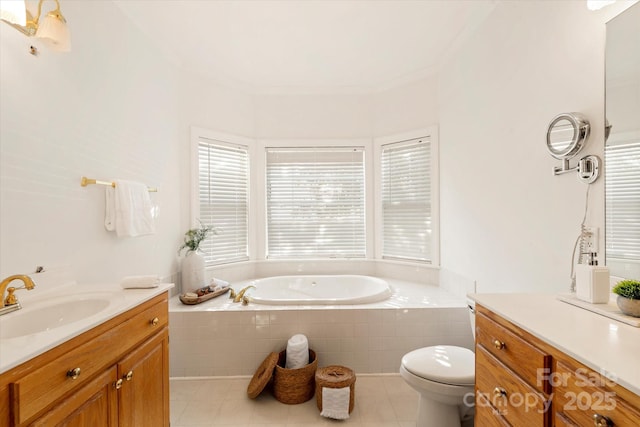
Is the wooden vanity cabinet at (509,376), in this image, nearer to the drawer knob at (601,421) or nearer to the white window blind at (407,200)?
the drawer knob at (601,421)

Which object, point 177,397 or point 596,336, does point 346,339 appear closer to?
point 177,397

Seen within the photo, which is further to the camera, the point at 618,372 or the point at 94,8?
the point at 94,8

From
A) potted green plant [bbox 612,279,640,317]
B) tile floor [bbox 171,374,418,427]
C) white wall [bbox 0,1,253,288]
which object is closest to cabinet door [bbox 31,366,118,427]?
white wall [bbox 0,1,253,288]

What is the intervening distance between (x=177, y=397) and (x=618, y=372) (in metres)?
2.35

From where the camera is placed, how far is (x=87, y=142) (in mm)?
1678

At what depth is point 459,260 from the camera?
8.20 ft

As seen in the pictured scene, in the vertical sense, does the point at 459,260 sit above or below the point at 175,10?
below

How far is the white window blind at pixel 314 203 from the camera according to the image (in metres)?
3.31

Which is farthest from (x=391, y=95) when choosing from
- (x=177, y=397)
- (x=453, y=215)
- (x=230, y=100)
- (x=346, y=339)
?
(x=177, y=397)

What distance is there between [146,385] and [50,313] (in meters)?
0.50

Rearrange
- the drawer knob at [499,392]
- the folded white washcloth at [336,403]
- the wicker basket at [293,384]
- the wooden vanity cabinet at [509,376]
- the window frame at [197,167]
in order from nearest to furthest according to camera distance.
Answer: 1. the wooden vanity cabinet at [509,376]
2. the drawer knob at [499,392]
3. the folded white washcloth at [336,403]
4. the wicker basket at [293,384]
5. the window frame at [197,167]

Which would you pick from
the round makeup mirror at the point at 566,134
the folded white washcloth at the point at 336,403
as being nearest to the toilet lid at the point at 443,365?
the folded white washcloth at the point at 336,403

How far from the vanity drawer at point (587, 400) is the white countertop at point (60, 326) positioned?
139 centimetres

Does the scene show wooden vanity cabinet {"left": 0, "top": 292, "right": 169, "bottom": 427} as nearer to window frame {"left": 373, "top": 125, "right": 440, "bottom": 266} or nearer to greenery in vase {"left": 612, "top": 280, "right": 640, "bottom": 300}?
greenery in vase {"left": 612, "top": 280, "right": 640, "bottom": 300}
